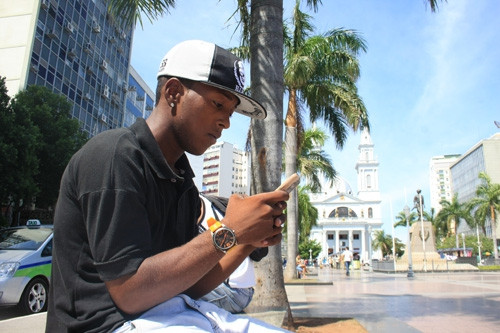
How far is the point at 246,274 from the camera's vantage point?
7.20ft

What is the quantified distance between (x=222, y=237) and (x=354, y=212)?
116893mm

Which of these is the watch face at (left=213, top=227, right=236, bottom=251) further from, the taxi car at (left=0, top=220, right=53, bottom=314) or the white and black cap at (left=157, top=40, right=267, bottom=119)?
the taxi car at (left=0, top=220, right=53, bottom=314)

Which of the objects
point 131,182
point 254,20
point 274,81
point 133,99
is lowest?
point 131,182

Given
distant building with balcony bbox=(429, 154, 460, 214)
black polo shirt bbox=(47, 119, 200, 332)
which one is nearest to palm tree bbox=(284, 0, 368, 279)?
black polo shirt bbox=(47, 119, 200, 332)

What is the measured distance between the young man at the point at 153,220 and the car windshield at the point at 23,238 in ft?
24.2

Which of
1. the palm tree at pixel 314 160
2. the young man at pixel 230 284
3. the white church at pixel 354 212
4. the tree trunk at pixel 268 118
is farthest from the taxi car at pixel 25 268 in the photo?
the white church at pixel 354 212

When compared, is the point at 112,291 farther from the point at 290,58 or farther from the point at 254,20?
the point at 290,58

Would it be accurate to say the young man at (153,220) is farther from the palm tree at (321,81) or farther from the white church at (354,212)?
the white church at (354,212)

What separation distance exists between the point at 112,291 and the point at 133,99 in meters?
47.9

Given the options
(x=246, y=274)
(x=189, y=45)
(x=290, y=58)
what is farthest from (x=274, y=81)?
(x=290, y=58)

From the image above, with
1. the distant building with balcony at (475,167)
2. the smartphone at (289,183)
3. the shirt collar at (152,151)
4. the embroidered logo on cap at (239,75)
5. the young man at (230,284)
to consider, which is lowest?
the young man at (230,284)

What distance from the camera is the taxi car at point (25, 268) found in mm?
6922

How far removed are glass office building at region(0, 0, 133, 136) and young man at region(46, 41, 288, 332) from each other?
27.2 m

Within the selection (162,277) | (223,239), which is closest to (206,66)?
(223,239)
